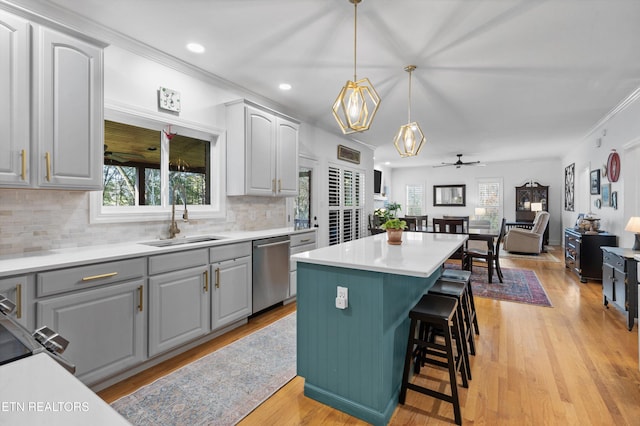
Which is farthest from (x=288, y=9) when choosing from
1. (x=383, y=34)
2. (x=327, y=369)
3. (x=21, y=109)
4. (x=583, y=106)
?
(x=583, y=106)

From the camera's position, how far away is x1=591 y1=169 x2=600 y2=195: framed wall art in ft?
17.5

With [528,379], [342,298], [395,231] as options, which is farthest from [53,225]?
[528,379]

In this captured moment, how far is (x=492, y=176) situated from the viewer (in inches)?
398

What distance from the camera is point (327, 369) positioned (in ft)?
6.59

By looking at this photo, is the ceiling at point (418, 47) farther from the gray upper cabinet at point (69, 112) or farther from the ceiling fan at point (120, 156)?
the ceiling fan at point (120, 156)

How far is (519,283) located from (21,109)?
598 cm

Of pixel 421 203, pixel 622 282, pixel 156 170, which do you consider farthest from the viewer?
pixel 421 203

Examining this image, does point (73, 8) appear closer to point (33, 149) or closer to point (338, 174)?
point (33, 149)

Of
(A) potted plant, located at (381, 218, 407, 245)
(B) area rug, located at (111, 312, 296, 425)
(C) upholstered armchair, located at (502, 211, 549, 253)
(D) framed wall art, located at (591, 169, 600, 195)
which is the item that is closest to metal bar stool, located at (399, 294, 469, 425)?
(A) potted plant, located at (381, 218, 407, 245)

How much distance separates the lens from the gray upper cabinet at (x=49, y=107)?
1.93 meters

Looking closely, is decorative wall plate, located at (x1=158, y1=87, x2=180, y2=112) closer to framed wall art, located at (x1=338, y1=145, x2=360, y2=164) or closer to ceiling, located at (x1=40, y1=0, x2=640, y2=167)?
ceiling, located at (x1=40, y1=0, x2=640, y2=167)

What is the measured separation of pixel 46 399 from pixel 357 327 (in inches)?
59.7

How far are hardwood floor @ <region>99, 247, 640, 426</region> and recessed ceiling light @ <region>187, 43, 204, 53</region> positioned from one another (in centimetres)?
267

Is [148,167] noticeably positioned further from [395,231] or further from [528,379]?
[528,379]
